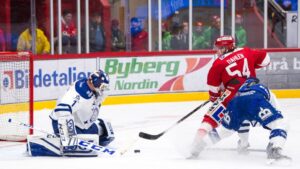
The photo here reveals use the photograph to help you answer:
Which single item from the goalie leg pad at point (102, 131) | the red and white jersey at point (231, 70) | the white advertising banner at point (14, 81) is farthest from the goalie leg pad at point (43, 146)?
the white advertising banner at point (14, 81)

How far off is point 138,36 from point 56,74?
2.09m

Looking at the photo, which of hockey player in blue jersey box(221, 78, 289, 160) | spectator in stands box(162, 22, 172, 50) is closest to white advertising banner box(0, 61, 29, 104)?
hockey player in blue jersey box(221, 78, 289, 160)

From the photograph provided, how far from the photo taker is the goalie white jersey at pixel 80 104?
20.2 ft

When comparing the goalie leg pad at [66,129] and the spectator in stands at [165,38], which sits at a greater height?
the spectator in stands at [165,38]

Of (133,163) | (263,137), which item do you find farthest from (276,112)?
(263,137)

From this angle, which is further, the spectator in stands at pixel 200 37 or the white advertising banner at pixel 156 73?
the spectator in stands at pixel 200 37

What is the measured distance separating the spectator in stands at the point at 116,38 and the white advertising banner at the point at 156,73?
2.77 ft

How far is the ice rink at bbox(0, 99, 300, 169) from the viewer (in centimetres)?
565

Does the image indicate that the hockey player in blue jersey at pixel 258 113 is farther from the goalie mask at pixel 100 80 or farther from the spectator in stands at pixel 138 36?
the spectator in stands at pixel 138 36

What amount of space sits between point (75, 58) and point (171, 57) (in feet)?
4.75

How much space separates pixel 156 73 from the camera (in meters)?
11.1

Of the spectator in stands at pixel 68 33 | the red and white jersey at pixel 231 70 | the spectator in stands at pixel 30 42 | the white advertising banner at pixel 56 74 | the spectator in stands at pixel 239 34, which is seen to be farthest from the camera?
the spectator in stands at pixel 239 34

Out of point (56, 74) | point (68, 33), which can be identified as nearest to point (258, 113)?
point (56, 74)

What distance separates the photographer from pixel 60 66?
10.3 m
